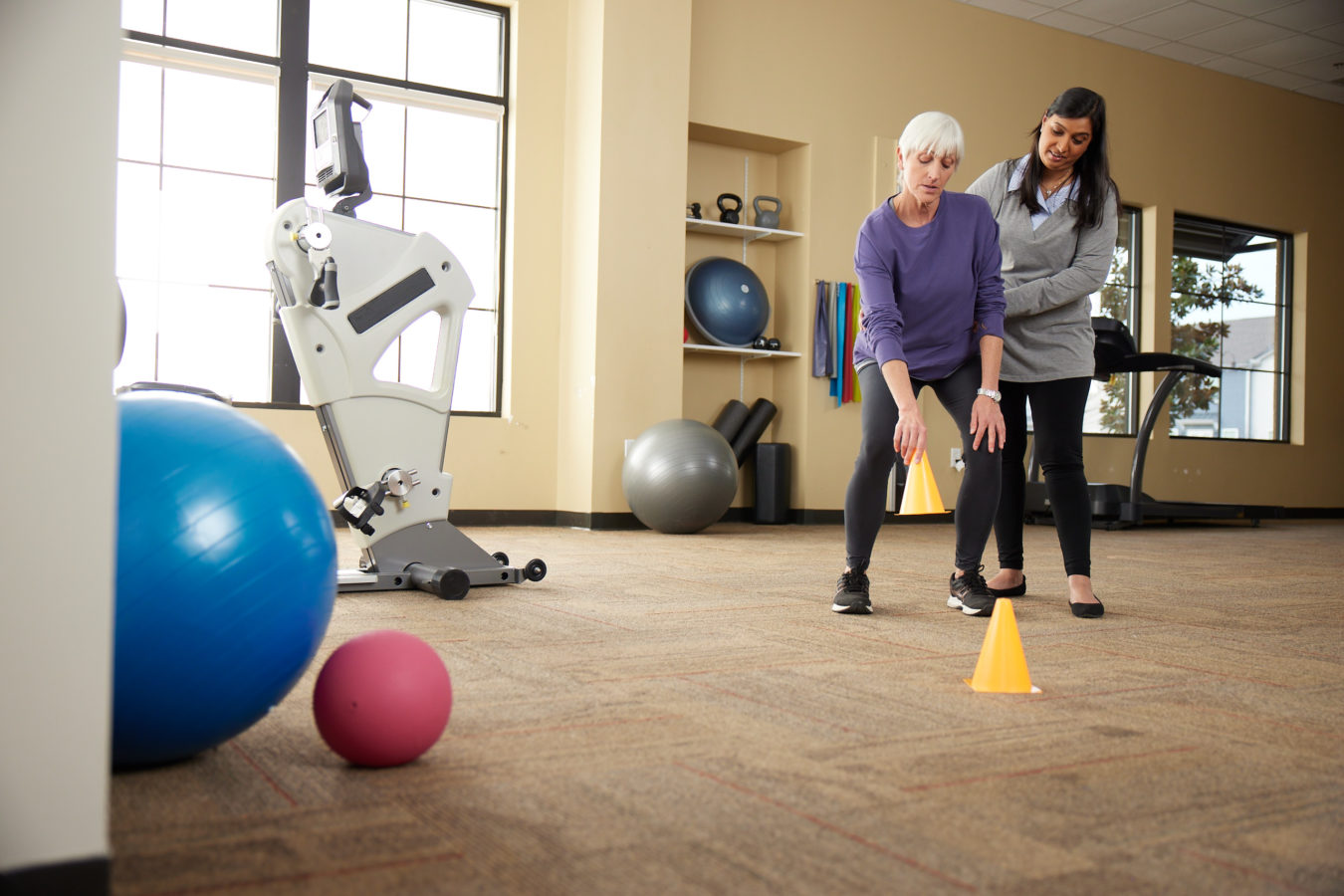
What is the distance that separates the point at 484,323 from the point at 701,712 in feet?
15.0

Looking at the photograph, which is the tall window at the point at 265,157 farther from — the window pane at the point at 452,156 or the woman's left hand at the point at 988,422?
the woman's left hand at the point at 988,422

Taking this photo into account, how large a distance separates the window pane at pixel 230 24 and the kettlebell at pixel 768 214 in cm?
273

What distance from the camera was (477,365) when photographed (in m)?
5.89

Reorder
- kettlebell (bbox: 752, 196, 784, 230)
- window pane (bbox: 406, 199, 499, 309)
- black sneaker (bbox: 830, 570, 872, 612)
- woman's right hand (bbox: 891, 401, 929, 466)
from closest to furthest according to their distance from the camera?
woman's right hand (bbox: 891, 401, 929, 466), black sneaker (bbox: 830, 570, 872, 612), window pane (bbox: 406, 199, 499, 309), kettlebell (bbox: 752, 196, 784, 230)

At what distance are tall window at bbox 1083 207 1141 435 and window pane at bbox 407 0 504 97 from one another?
4.54m

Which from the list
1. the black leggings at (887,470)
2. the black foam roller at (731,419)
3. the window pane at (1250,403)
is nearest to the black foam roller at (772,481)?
the black foam roller at (731,419)

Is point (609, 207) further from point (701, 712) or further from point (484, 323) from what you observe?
point (701, 712)

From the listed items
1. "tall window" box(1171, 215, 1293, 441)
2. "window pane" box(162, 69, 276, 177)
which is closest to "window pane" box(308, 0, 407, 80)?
"window pane" box(162, 69, 276, 177)

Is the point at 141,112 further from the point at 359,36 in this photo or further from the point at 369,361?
the point at 369,361

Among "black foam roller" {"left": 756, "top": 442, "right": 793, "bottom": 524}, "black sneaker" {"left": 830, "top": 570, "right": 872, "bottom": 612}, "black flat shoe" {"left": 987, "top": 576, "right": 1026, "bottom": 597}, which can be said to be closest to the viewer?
"black sneaker" {"left": 830, "top": 570, "right": 872, "bottom": 612}

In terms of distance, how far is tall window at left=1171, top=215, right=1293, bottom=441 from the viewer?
832 cm

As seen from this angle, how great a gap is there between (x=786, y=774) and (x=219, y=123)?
Result: 198 inches

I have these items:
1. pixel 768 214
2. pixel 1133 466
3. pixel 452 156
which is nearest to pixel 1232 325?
pixel 1133 466

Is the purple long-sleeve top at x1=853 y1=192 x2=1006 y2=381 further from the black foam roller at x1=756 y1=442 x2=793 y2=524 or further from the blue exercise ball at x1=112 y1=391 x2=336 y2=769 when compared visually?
the black foam roller at x1=756 y1=442 x2=793 y2=524
